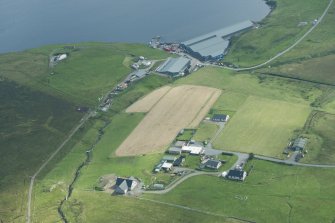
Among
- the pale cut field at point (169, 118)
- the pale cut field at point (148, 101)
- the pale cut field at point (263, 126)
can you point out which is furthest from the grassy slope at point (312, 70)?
the pale cut field at point (148, 101)

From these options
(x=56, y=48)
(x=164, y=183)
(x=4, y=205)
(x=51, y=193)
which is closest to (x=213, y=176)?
(x=164, y=183)

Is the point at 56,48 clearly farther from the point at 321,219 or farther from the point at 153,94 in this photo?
the point at 321,219

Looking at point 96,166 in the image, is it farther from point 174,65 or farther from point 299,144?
point 174,65

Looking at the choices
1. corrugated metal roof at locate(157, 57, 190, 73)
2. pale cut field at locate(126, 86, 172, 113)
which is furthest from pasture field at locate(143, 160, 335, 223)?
corrugated metal roof at locate(157, 57, 190, 73)

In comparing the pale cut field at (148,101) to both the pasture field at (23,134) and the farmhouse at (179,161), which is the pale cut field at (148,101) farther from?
the farmhouse at (179,161)

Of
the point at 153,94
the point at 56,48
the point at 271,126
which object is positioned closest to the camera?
the point at 271,126

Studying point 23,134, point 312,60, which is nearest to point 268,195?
point 23,134

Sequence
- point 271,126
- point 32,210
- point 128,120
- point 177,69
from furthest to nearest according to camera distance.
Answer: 1. point 177,69
2. point 128,120
3. point 271,126
4. point 32,210
